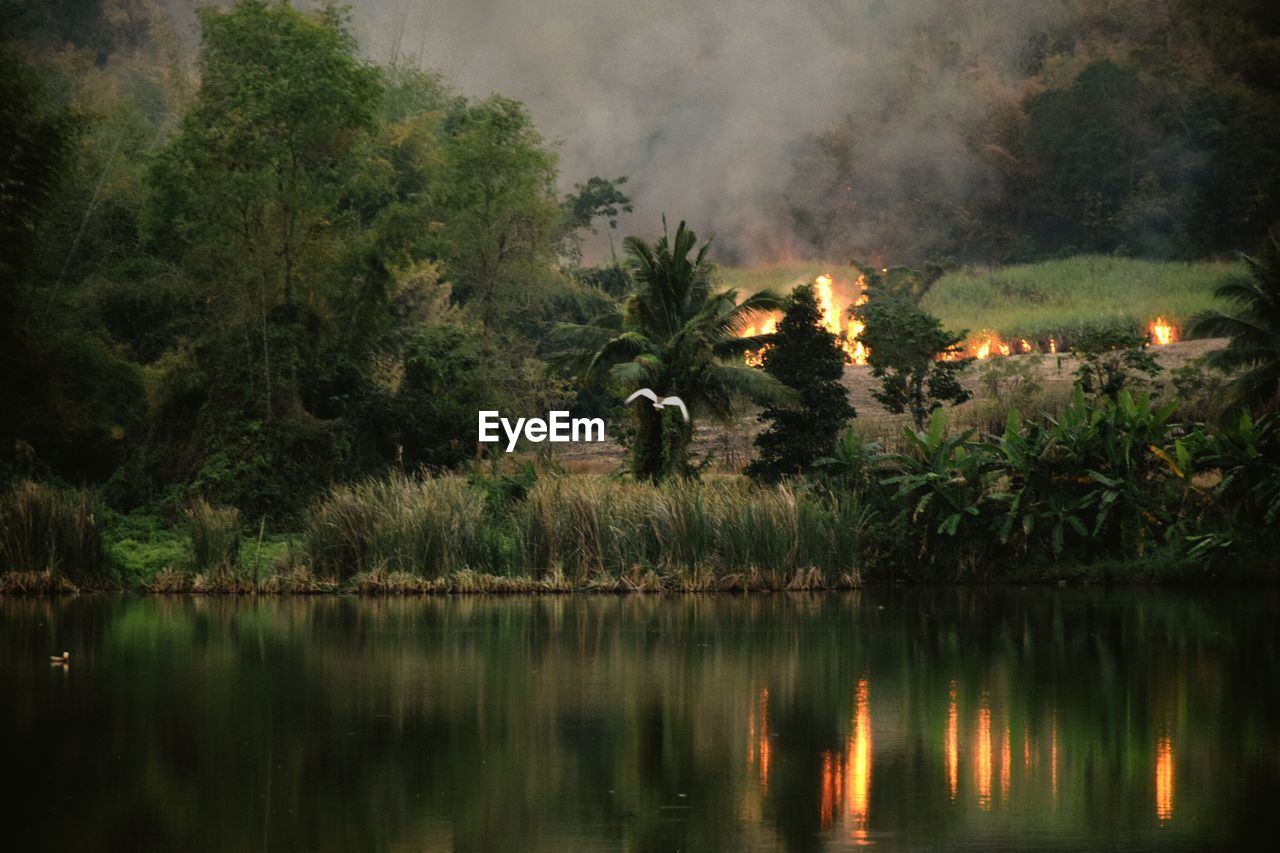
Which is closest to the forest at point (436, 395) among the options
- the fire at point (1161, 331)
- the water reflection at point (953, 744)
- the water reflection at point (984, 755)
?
the fire at point (1161, 331)

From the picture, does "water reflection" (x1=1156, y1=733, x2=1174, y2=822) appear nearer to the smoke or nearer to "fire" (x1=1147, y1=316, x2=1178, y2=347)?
"fire" (x1=1147, y1=316, x2=1178, y2=347)

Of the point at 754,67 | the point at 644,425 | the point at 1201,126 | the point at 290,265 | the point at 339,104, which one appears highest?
the point at 754,67

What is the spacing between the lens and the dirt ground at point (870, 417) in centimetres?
3575

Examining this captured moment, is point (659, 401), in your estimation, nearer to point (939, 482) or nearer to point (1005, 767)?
point (939, 482)

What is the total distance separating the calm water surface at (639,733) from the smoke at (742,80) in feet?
168

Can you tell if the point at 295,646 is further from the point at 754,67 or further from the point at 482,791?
the point at 754,67

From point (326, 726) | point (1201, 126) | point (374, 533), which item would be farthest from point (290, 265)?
point (1201, 126)

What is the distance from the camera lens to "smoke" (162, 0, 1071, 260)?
70.1m

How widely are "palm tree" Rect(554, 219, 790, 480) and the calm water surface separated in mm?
9130

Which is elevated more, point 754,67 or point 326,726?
point 754,67

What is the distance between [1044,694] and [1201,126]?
5385 centimetres

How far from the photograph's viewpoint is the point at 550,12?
73125mm

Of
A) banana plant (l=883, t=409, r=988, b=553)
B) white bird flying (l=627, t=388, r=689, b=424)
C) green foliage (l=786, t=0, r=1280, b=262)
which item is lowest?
banana plant (l=883, t=409, r=988, b=553)

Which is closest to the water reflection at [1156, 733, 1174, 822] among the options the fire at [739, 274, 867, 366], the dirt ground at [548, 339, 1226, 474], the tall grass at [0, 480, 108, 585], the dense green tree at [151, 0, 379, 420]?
the tall grass at [0, 480, 108, 585]
